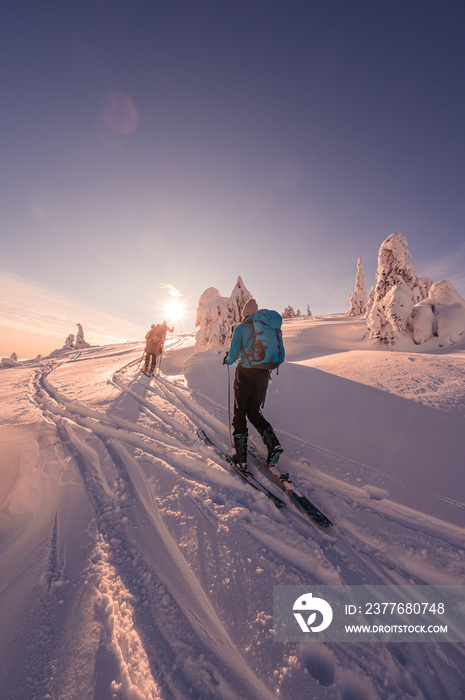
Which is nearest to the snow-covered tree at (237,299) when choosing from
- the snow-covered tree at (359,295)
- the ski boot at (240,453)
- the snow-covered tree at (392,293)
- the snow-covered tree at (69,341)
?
the snow-covered tree at (392,293)

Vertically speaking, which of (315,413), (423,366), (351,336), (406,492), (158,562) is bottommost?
(158,562)

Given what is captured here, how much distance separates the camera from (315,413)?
4.74 m

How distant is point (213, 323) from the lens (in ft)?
57.8

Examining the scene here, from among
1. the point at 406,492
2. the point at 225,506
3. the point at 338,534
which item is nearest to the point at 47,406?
the point at 225,506

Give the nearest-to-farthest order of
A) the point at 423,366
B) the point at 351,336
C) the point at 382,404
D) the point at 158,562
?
the point at 158,562
the point at 382,404
the point at 423,366
the point at 351,336

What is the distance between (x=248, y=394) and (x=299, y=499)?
5.21 feet

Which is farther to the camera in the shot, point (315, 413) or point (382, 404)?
point (315, 413)

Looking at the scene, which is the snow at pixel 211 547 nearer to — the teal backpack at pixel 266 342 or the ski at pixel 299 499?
the ski at pixel 299 499

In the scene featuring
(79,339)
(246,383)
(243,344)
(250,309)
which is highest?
(79,339)

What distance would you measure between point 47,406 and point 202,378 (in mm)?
4364

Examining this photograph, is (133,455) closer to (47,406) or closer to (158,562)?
(158,562)

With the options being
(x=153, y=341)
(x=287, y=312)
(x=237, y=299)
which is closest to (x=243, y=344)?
(x=153, y=341)

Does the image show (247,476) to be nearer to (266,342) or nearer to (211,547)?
(211,547)

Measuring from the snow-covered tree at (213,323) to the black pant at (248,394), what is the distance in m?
13.7
